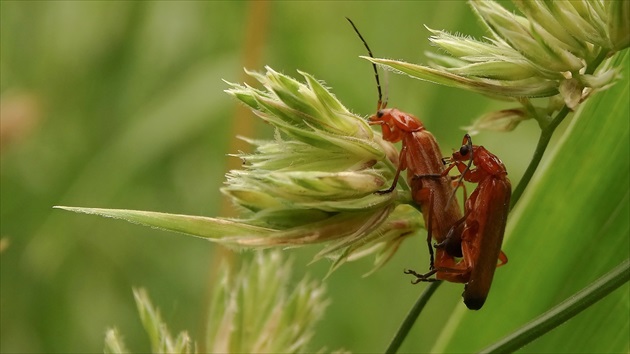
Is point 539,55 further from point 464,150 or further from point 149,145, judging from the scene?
point 149,145

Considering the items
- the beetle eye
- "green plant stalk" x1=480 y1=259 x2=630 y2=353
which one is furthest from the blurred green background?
"green plant stalk" x1=480 y1=259 x2=630 y2=353

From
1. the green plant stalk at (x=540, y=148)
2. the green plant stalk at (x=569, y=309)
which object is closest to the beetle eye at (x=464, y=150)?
the green plant stalk at (x=540, y=148)

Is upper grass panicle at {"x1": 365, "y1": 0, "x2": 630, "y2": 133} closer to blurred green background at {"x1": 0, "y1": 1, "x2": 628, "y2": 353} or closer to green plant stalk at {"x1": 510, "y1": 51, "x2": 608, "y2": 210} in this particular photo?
green plant stalk at {"x1": 510, "y1": 51, "x2": 608, "y2": 210}

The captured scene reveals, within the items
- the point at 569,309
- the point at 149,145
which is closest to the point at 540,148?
the point at 569,309

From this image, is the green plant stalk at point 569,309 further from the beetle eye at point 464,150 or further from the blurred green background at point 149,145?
the blurred green background at point 149,145

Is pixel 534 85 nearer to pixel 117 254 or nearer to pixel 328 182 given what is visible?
pixel 328 182

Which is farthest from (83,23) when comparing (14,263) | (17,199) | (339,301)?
(339,301)
